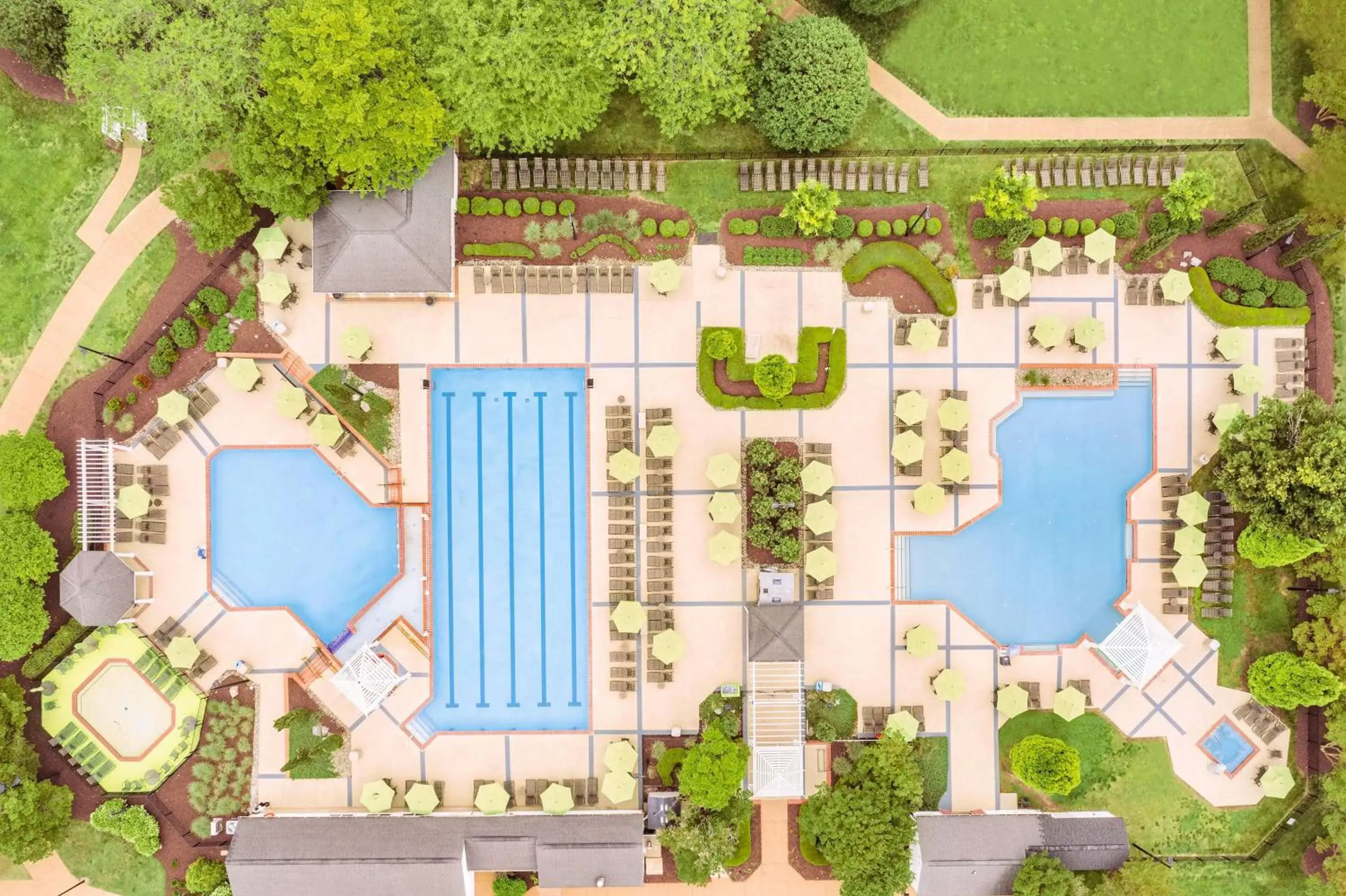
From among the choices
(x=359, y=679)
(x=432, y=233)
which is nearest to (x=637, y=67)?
(x=432, y=233)

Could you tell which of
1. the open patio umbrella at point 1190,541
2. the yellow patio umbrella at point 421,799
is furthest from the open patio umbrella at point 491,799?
the open patio umbrella at point 1190,541

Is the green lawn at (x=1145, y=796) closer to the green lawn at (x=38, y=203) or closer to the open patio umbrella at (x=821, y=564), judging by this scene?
the open patio umbrella at (x=821, y=564)

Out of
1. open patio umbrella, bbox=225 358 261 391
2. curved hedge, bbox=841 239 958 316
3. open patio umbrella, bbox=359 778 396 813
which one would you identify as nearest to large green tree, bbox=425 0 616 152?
curved hedge, bbox=841 239 958 316

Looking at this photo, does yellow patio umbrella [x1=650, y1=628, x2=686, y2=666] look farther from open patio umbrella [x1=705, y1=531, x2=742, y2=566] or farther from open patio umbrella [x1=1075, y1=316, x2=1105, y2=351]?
open patio umbrella [x1=1075, y1=316, x2=1105, y2=351]

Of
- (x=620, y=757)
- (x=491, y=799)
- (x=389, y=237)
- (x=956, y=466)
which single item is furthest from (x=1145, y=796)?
(x=389, y=237)

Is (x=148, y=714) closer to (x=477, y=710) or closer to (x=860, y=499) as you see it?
(x=477, y=710)

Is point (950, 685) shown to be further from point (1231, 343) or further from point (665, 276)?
point (665, 276)
